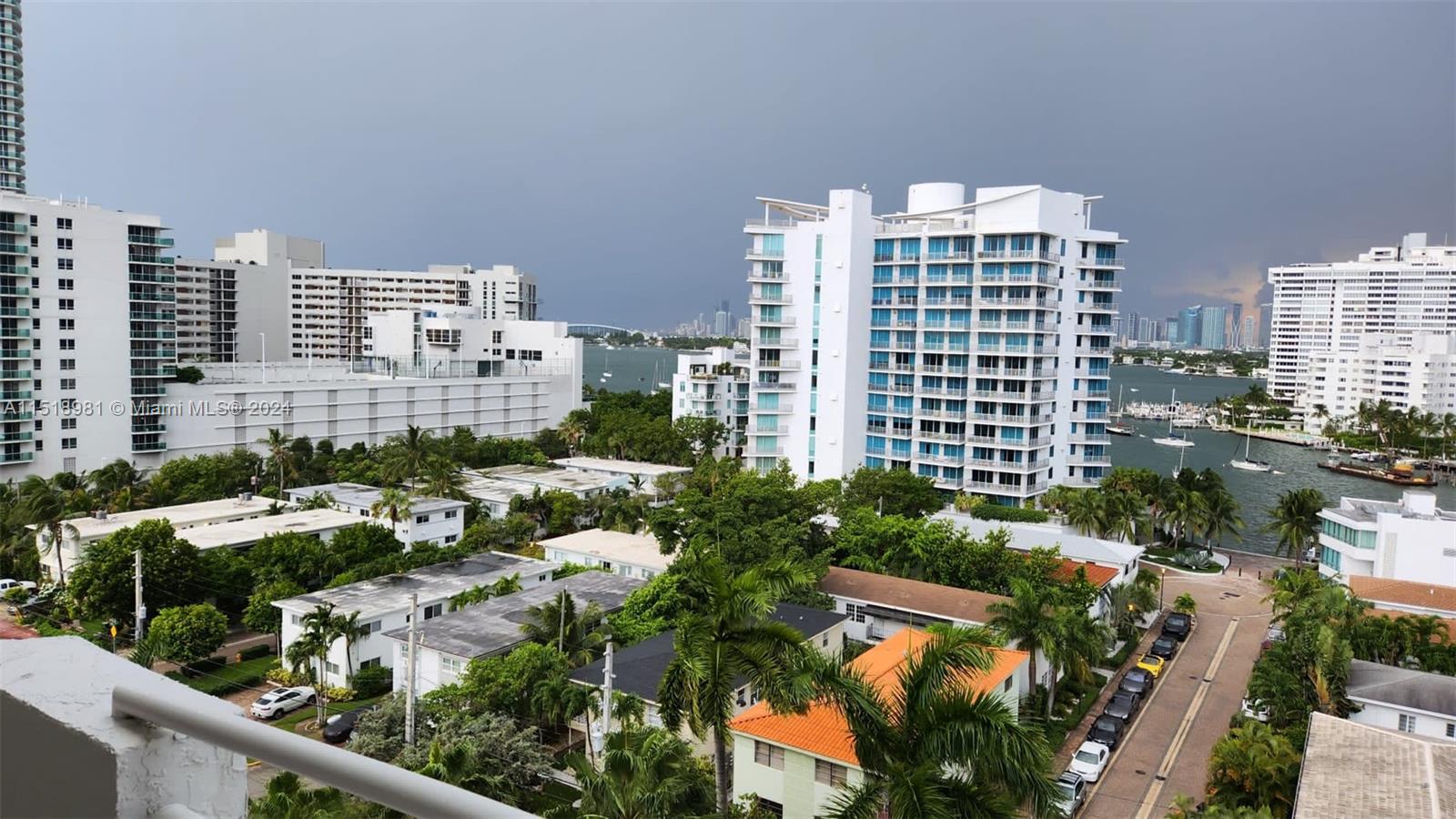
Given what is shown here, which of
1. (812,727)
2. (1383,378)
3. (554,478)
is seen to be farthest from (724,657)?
(1383,378)

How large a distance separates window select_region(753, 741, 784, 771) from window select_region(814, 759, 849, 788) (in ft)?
2.21

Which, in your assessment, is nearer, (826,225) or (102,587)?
Answer: (102,587)

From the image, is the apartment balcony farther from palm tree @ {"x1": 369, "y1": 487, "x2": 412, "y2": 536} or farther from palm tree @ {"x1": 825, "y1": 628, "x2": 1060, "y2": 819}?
palm tree @ {"x1": 369, "y1": 487, "x2": 412, "y2": 536}

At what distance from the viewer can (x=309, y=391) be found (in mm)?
47125

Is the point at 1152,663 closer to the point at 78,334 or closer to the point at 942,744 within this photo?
the point at 942,744

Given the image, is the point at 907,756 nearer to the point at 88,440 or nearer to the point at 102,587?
the point at 102,587

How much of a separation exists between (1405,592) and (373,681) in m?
26.1

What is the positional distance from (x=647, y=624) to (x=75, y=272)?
112 ft

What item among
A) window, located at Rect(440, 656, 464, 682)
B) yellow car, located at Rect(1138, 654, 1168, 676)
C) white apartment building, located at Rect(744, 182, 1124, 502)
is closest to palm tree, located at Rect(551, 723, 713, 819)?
window, located at Rect(440, 656, 464, 682)

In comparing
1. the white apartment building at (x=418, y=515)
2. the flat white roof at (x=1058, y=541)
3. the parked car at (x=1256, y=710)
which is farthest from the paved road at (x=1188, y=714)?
the white apartment building at (x=418, y=515)

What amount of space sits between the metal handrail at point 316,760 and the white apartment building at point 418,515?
95.4ft

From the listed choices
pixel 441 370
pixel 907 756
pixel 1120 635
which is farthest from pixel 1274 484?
pixel 907 756

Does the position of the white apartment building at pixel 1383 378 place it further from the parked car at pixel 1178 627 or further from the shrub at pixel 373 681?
the shrub at pixel 373 681

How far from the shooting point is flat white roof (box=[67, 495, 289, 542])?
27.6 m
